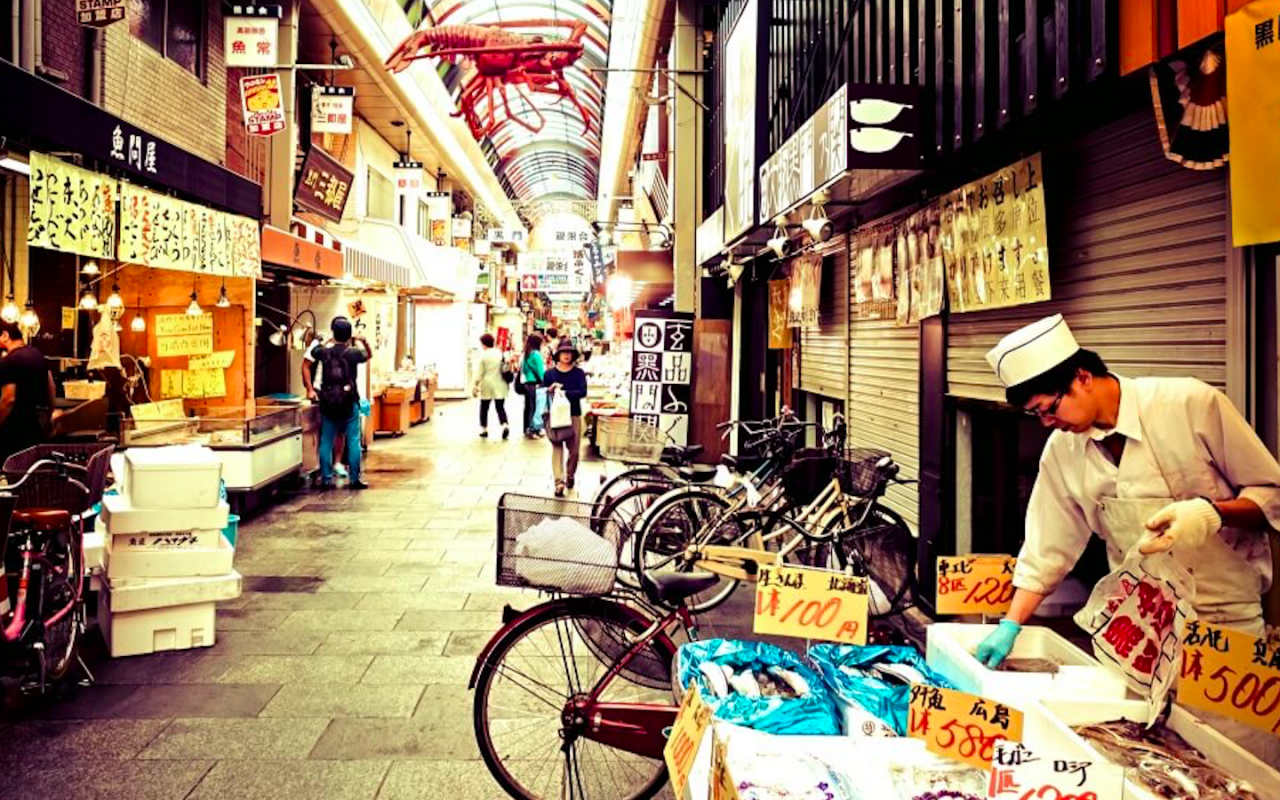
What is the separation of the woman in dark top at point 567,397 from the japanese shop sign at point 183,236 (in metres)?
4.60

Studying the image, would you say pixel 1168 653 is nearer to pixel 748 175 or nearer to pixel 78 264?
pixel 748 175

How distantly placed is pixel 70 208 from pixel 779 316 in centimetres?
811

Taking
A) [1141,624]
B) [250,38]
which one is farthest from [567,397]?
[1141,624]

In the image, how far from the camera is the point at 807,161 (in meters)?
6.21

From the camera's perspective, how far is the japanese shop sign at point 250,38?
12.9 metres

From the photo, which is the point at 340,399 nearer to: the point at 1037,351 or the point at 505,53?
the point at 505,53

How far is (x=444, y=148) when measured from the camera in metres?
25.8

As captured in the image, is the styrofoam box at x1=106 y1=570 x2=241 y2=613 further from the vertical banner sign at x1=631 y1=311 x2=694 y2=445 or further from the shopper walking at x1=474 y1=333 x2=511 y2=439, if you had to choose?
the shopper walking at x1=474 y1=333 x2=511 y2=439

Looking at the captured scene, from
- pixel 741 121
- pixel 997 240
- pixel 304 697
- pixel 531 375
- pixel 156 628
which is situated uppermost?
pixel 741 121

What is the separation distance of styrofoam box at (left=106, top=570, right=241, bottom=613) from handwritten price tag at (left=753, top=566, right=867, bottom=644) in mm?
4413

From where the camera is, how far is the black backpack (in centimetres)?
1165

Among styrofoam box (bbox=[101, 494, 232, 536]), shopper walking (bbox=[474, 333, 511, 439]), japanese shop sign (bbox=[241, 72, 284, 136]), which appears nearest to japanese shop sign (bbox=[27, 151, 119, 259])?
styrofoam box (bbox=[101, 494, 232, 536])

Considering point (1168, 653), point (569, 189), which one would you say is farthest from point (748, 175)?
point (569, 189)

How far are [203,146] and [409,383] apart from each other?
8.27 meters
